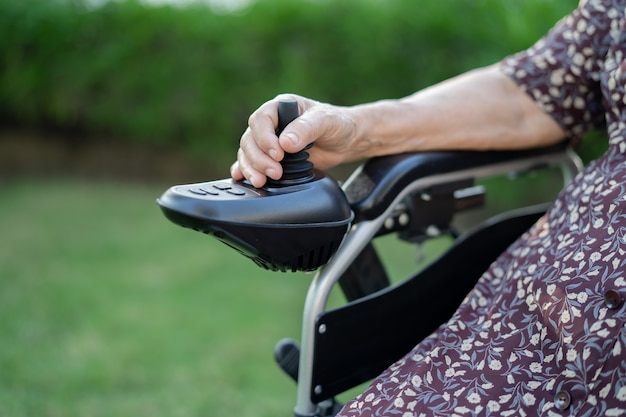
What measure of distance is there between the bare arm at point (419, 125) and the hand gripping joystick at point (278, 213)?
4 centimetres

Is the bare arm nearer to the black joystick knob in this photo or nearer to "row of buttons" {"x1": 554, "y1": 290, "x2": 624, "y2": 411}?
the black joystick knob

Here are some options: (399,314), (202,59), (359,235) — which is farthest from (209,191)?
(202,59)

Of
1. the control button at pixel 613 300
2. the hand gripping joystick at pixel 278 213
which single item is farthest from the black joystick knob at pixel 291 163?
the control button at pixel 613 300

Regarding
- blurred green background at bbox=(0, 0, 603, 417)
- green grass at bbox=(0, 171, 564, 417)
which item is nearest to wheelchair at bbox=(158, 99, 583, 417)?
green grass at bbox=(0, 171, 564, 417)

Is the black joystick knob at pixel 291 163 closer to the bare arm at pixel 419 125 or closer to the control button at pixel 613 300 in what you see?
the bare arm at pixel 419 125

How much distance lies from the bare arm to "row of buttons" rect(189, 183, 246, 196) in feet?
0.15

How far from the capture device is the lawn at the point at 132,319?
2.31m

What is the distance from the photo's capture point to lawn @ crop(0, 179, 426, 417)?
2.31 m

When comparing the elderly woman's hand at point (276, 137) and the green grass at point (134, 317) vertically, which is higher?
the elderly woman's hand at point (276, 137)

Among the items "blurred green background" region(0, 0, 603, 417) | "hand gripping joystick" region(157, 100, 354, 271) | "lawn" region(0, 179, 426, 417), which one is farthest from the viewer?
"blurred green background" region(0, 0, 603, 417)

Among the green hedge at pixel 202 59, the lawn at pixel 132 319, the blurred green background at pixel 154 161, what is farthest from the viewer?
the green hedge at pixel 202 59

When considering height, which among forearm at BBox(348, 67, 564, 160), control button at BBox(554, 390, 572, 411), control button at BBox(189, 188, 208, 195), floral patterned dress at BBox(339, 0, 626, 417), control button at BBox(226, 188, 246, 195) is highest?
control button at BBox(189, 188, 208, 195)

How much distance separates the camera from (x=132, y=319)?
290 cm

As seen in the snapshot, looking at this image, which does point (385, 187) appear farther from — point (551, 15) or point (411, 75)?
point (411, 75)
